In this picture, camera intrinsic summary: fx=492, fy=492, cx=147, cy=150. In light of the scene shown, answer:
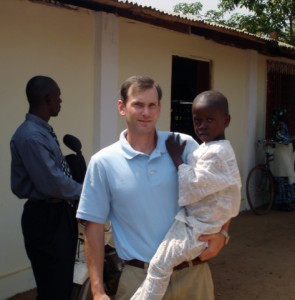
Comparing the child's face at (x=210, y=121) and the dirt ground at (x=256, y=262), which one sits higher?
the child's face at (x=210, y=121)

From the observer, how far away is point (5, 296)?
4199mm

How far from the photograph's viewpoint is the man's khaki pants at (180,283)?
1.98 meters

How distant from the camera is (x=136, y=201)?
6.38 feet

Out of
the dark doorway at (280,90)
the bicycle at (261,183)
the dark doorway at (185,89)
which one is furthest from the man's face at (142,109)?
the dark doorway at (280,90)

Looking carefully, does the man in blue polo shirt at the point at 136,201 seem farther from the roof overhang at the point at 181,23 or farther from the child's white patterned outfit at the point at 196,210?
the roof overhang at the point at 181,23

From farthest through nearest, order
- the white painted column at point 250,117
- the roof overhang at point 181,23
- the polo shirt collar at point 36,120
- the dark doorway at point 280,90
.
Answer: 1. the dark doorway at point 280,90
2. the white painted column at point 250,117
3. the roof overhang at point 181,23
4. the polo shirt collar at point 36,120

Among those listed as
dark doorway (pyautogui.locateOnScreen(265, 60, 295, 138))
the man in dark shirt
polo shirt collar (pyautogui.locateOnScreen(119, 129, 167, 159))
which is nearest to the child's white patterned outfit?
polo shirt collar (pyautogui.locateOnScreen(119, 129, 167, 159))

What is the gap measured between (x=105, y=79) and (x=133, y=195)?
332 cm

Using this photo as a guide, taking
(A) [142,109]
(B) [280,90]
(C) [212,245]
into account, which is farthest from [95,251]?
(B) [280,90]

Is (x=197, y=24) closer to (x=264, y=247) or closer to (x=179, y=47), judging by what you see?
(x=179, y=47)

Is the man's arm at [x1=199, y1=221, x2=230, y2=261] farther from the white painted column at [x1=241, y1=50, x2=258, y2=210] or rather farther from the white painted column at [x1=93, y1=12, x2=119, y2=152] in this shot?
the white painted column at [x1=241, y1=50, x2=258, y2=210]

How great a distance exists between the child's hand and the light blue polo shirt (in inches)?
0.9

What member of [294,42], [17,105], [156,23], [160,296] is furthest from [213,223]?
[294,42]

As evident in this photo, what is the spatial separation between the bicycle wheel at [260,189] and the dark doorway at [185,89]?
1309 millimetres
